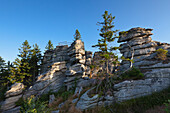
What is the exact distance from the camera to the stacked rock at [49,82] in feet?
73.5

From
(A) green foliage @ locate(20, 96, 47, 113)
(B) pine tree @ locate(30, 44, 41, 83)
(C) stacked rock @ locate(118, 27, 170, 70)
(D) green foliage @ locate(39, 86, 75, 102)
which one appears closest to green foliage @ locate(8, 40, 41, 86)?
(B) pine tree @ locate(30, 44, 41, 83)

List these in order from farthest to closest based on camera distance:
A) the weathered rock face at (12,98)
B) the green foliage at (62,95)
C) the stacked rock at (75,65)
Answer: the stacked rock at (75,65)
the weathered rock face at (12,98)
the green foliage at (62,95)

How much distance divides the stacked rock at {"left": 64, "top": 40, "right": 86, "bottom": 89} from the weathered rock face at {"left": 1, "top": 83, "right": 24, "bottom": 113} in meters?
14.0

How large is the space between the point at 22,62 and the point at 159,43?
43.5 meters

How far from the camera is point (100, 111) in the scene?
8242 millimetres

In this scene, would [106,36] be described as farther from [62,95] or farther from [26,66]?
[26,66]

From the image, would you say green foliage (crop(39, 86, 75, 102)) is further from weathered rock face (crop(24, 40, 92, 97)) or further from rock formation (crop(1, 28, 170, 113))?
weathered rock face (crop(24, 40, 92, 97))

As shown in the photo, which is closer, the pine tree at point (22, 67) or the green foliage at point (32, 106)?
the green foliage at point (32, 106)

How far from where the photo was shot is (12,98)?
20.5 metres

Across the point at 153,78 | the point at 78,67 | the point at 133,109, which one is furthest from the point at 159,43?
the point at 78,67

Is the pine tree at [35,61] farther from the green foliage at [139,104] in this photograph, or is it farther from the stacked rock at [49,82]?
the green foliage at [139,104]

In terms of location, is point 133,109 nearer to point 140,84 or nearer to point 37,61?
point 140,84

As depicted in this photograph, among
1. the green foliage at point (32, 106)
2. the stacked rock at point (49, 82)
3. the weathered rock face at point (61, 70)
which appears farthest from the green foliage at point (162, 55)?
the stacked rock at point (49, 82)

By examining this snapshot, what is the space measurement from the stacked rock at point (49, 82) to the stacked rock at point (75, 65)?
3.45 m
